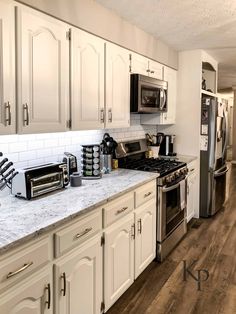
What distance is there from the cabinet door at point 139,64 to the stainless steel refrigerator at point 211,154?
1.32m

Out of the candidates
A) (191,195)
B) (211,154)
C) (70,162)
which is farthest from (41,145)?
(211,154)

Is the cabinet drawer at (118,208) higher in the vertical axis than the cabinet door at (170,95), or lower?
lower

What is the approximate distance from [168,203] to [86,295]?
150 cm

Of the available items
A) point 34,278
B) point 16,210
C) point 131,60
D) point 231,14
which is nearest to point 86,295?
point 34,278

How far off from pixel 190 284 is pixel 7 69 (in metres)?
2.28

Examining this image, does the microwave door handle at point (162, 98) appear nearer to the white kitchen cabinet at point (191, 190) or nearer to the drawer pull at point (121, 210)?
the white kitchen cabinet at point (191, 190)

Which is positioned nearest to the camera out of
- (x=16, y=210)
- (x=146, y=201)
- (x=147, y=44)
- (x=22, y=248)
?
(x=22, y=248)

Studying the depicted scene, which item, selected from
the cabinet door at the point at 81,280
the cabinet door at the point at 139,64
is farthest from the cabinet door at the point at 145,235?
the cabinet door at the point at 139,64

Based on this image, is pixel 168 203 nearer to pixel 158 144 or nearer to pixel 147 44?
pixel 158 144

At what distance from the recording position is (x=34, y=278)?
152 cm

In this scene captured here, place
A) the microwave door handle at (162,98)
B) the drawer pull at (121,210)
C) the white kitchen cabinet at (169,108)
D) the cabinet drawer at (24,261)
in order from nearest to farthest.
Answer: the cabinet drawer at (24,261), the drawer pull at (121,210), the microwave door handle at (162,98), the white kitchen cabinet at (169,108)

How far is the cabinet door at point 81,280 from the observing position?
172 centimetres

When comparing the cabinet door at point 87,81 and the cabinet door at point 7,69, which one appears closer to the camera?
the cabinet door at point 7,69

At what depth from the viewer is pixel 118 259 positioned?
2334mm
